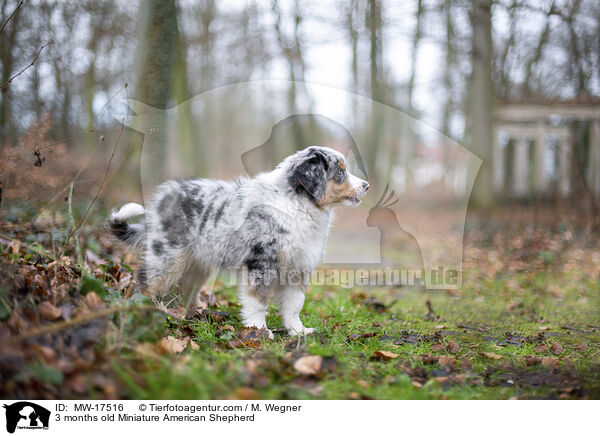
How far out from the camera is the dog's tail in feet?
13.7

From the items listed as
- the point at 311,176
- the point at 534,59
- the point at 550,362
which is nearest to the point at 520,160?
the point at 534,59

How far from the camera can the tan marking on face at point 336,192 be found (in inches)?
165

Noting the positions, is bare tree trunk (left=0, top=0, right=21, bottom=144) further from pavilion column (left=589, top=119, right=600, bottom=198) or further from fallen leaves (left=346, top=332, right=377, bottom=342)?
pavilion column (left=589, top=119, right=600, bottom=198)

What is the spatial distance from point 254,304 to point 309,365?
1180 mm

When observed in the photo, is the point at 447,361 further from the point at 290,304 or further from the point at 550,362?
the point at 290,304

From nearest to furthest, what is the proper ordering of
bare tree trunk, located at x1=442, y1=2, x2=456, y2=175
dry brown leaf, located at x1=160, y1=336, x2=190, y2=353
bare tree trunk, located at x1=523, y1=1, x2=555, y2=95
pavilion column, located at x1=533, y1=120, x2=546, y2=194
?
dry brown leaf, located at x1=160, y1=336, x2=190, y2=353 → bare tree trunk, located at x1=442, y1=2, x2=456, y2=175 → bare tree trunk, located at x1=523, y1=1, x2=555, y2=95 → pavilion column, located at x1=533, y1=120, x2=546, y2=194

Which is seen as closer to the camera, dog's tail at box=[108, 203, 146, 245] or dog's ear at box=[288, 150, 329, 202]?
dog's ear at box=[288, 150, 329, 202]

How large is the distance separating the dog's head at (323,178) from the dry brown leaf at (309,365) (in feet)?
5.41

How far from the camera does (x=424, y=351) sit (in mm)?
3652

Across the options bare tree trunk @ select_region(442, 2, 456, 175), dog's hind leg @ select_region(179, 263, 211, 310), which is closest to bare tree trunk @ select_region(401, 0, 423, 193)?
bare tree trunk @ select_region(442, 2, 456, 175)

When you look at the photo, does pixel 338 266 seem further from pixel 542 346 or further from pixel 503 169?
pixel 503 169

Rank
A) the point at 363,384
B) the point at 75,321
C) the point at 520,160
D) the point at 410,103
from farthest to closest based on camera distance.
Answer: the point at 520,160, the point at 410,103, the point at 363,384, the point at 75,321

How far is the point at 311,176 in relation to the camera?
161 inches
